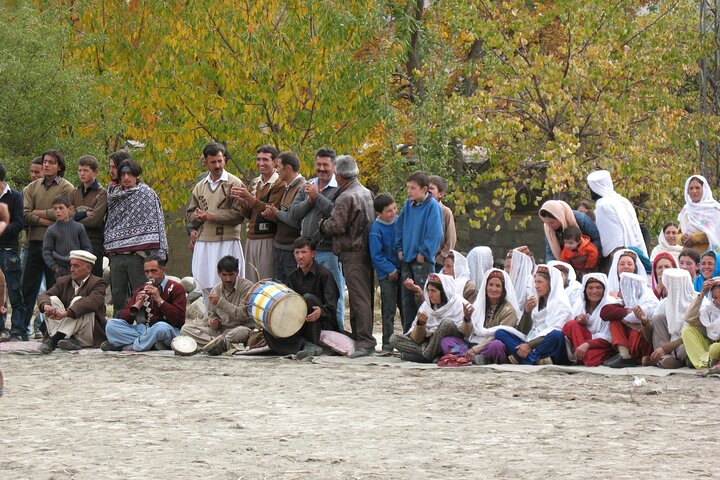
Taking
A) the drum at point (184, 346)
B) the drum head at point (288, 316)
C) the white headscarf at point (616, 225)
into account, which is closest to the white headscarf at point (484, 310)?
the white headscarf at point (616, 225)

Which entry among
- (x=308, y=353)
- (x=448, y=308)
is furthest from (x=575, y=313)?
(x=308, y=353)

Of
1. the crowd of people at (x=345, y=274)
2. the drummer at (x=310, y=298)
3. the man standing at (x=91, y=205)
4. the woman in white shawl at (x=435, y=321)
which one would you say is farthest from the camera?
the man standing at (x=91, y=205)

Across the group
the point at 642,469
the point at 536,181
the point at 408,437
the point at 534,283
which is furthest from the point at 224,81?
the point at 642,469

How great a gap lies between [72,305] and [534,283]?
13.3 ft

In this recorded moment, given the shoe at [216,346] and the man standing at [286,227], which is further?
the man standing at [286,227]

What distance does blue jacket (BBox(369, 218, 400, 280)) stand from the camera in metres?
11.5

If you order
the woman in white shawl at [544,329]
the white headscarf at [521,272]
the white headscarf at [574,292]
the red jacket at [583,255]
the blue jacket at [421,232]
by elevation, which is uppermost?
the blue jacket at [421,232]

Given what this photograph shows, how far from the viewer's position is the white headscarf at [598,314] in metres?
10.4

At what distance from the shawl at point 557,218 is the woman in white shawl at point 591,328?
0.92m

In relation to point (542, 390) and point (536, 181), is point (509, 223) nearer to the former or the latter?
point (536, 181)

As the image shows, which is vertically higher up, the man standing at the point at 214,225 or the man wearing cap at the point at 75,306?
the man standing at the point at 214,225

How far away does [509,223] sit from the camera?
22.4 meters

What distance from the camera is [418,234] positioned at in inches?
450

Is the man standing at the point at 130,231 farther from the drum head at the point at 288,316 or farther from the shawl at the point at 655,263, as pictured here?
the shawl at the point at 655,263
